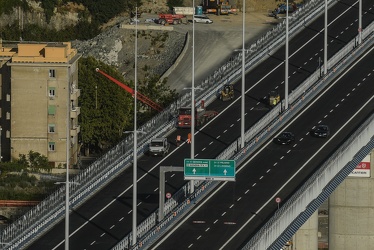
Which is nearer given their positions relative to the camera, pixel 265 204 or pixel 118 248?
pixel 118 248

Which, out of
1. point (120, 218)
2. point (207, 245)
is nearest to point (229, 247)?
point (207, 245)

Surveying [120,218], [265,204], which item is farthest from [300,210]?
[120,218]

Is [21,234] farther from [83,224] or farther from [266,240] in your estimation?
[266,240]

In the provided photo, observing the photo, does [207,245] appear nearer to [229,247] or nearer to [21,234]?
[229,247]

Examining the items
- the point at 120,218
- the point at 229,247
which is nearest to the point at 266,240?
the point at 229,247

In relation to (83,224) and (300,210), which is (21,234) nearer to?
(83,224)
